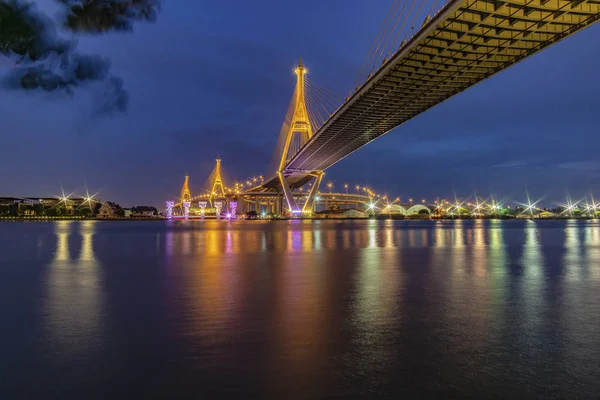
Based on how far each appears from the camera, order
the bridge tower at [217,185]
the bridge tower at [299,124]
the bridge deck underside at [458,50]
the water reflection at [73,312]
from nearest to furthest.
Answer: the water reflection at [73,312]
the bridge deck underside at [458,50]
the bridge tower at [299,124]
the bridge tower at [217,185]

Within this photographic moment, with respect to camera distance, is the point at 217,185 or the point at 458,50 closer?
the point at 458,50

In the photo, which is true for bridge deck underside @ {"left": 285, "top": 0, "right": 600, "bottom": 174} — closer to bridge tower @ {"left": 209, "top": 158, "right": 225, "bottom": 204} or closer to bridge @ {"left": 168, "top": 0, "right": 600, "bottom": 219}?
bridge @ {"left": 168, "top": 0, "right": 600, "bottom": 219}

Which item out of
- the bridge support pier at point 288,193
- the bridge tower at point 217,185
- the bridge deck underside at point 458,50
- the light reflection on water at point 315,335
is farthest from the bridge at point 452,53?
the bridge tower at point 217,185

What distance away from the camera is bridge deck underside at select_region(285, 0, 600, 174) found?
71.4 feet

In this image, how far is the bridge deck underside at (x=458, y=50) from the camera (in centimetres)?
2175

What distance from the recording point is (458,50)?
1047 inches

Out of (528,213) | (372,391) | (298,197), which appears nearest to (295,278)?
(372,391)

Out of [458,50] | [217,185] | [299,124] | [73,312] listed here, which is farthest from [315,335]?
Answer: [217,185]

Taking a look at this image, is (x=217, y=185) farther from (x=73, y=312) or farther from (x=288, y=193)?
(x=73, y=312)

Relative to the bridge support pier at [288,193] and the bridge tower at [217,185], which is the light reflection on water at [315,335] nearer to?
the bridge support pier at [288,193]

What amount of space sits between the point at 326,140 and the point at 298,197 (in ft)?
232

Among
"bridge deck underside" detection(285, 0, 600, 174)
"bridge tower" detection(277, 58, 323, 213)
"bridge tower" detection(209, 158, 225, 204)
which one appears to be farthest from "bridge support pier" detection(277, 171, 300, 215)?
"bridge tower" detection(209, 158, 225, 204)

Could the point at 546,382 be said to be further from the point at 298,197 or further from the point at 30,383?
the point at 298,197

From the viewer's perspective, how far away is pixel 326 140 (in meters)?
52.2
